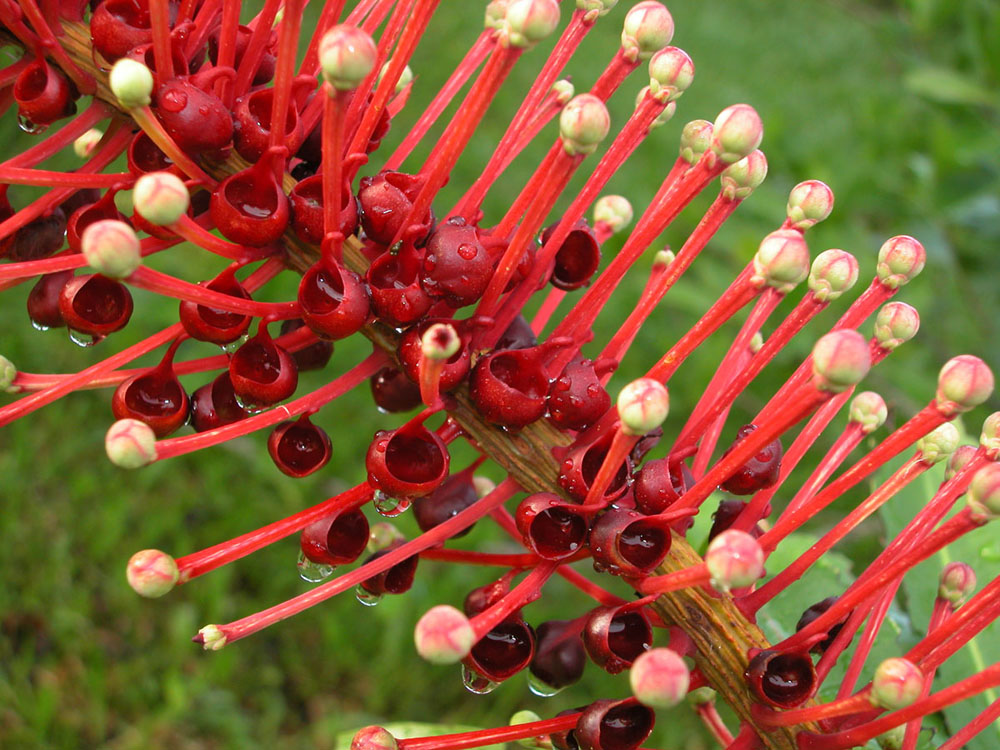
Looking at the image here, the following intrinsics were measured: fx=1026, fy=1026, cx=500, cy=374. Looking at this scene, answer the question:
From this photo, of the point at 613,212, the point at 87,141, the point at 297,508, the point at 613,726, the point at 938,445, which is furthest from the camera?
the point at 297,508

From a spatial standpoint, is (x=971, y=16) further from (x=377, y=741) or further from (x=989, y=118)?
(x=377, y=741)

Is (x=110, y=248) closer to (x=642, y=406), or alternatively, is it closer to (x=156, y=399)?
(x=156, y=399)

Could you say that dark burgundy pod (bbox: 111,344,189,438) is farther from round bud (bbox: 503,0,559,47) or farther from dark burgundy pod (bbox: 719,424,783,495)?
dark burgundy pod (bbox: 719,424,783,495)

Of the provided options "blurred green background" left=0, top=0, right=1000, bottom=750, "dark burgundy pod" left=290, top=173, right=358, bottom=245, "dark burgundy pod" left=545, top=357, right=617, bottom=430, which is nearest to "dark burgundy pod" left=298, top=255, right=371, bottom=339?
"dark burgundy pod" left=290, top=173, right=358, bottom=245

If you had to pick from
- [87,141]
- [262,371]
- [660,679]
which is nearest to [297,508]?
[87,141]

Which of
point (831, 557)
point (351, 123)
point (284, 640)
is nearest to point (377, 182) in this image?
point (351, 123)

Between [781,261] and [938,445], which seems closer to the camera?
[781,261]
